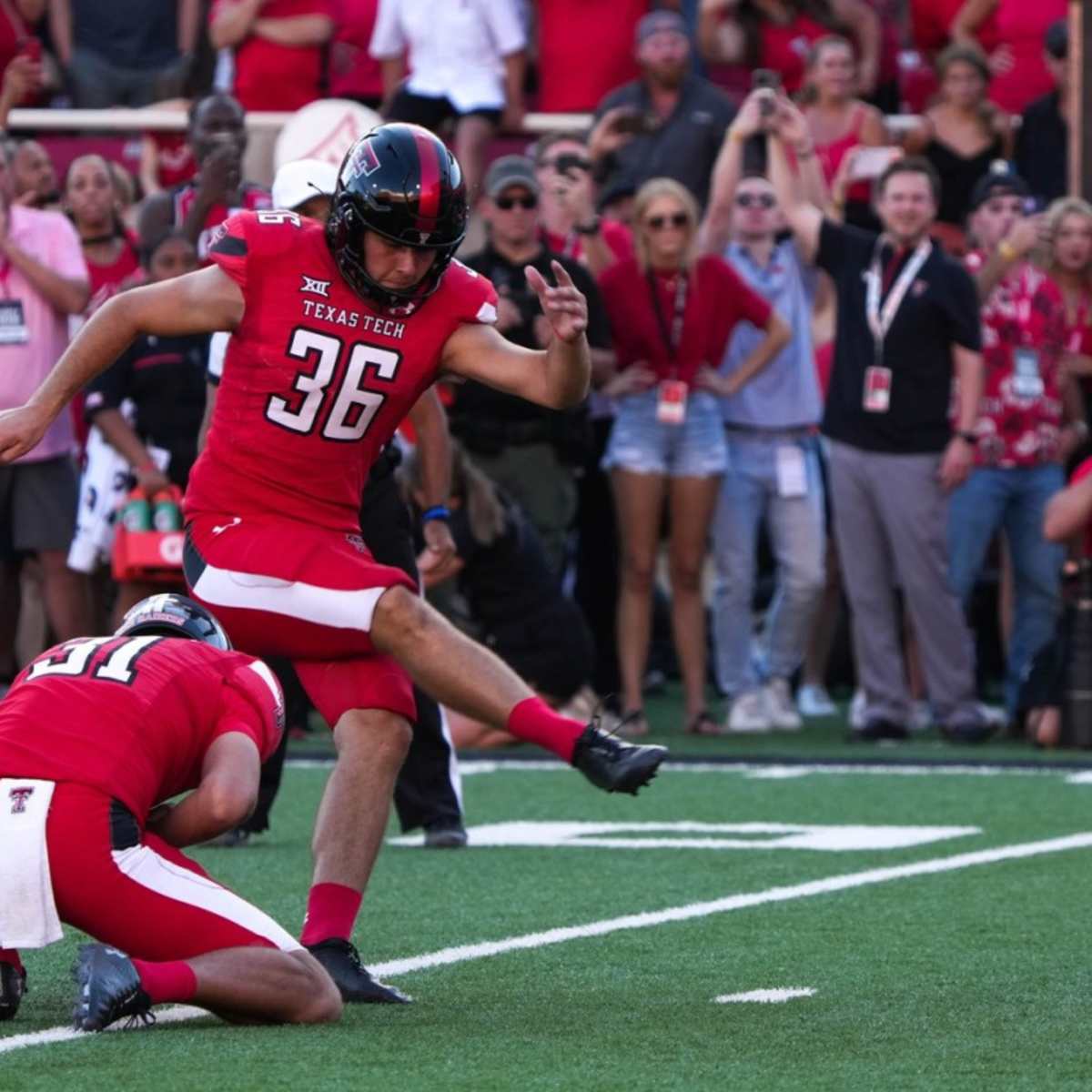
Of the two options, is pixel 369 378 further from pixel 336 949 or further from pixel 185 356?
pixel 185 356

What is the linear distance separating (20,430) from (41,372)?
589 cm

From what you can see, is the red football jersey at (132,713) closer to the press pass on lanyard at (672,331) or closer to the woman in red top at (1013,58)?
the press pass on lanyard at (672,331)

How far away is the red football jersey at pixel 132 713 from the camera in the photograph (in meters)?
4.86

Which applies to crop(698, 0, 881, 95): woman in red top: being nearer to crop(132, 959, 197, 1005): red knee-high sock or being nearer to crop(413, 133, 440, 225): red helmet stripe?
crop(413, 133, 440, 225): red helmet stripe

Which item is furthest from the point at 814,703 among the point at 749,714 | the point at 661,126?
the point at 661,126

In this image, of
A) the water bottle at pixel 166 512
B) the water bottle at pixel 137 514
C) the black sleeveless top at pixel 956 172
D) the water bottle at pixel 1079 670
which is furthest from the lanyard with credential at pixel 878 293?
the water bottle at pixel 137 514

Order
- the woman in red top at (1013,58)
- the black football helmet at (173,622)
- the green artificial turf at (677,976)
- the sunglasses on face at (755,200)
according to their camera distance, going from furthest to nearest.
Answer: the woman in red top at (1013,58) → the sunglasses on face at (755,200) → the black football helmet at (173,622) → the green artificial turf at (677,976)

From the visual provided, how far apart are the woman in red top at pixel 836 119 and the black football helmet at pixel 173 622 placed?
27.4 feet

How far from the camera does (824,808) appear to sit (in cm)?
923

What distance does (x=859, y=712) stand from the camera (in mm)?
11734

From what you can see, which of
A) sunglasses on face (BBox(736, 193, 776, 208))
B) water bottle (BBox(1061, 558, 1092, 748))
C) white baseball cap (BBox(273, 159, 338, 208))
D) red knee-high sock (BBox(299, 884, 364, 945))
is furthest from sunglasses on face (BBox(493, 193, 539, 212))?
red knee-high sock (BBox(299, 884, 364, 945))

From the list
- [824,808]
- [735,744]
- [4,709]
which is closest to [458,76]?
[735,744]

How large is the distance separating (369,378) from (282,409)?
0.20m

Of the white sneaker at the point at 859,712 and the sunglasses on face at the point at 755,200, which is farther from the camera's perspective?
the sunglasses on face at the point at 755,200
